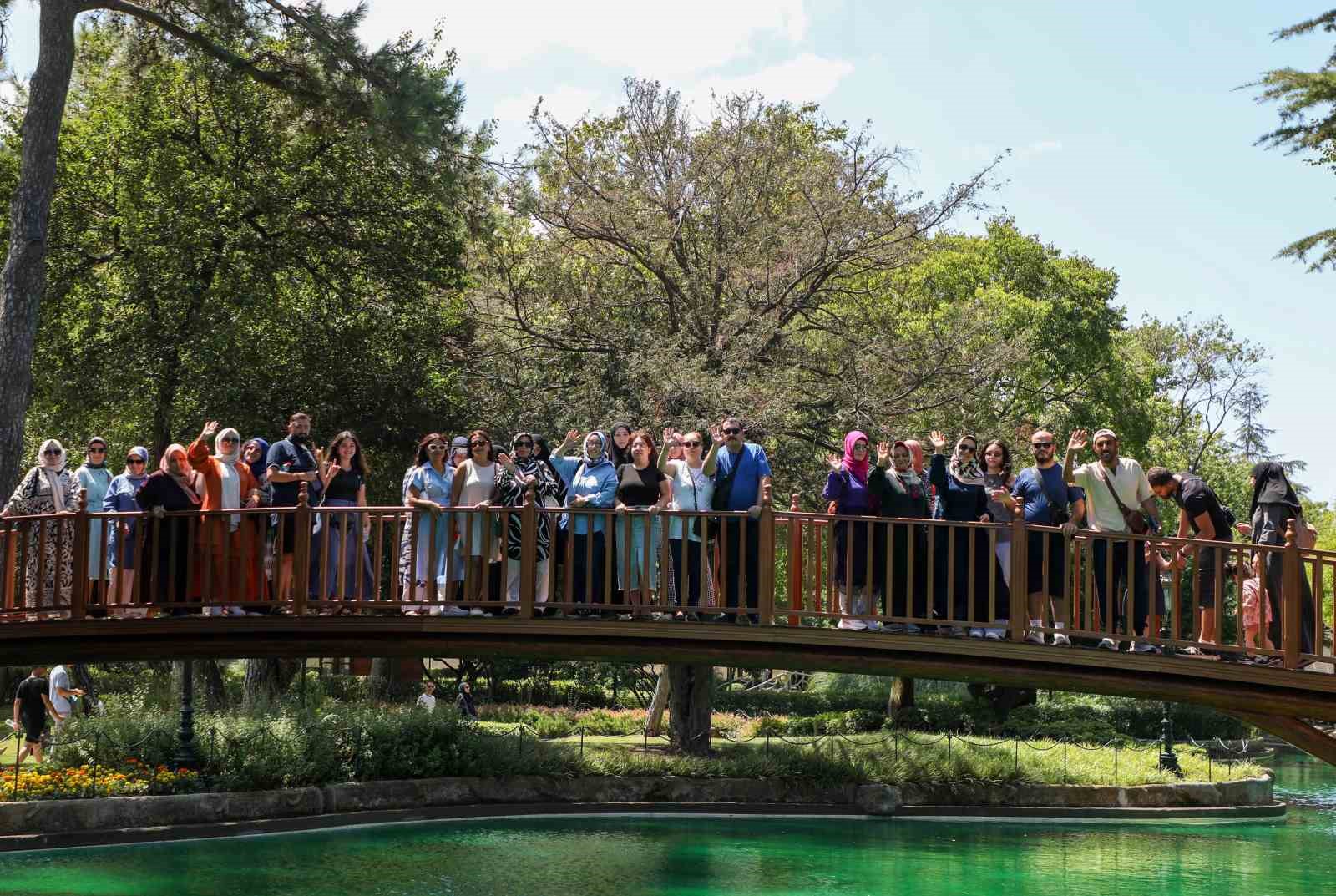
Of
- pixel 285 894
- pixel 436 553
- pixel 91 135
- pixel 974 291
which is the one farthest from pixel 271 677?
pixel 974 291

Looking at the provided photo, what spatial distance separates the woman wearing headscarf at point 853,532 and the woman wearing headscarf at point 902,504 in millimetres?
102

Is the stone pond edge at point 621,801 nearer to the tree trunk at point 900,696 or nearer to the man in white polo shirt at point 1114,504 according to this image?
the tree trunk at point 900,696

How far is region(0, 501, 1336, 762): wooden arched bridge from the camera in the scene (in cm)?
1074

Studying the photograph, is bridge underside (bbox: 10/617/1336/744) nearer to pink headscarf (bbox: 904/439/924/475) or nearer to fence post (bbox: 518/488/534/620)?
fence post (bbox: 518/488/534/620)

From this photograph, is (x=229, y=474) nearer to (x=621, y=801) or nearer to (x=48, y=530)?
(x=48, y=530)

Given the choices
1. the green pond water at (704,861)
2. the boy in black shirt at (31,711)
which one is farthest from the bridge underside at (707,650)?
the boy in black shirt at (31,711)

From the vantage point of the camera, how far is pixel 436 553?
1206 cm

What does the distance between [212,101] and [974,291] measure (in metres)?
22.4

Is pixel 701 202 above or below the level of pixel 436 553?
above

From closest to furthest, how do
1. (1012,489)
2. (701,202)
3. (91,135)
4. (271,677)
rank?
(1012,489)
(91,135)
(271,677)
(701,202)

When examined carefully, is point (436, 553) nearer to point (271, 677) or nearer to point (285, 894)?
point (285, 894)

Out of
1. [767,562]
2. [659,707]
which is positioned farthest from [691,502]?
[659,707]

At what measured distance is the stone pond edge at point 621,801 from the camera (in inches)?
608

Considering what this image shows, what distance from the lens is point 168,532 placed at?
38.8 feet
